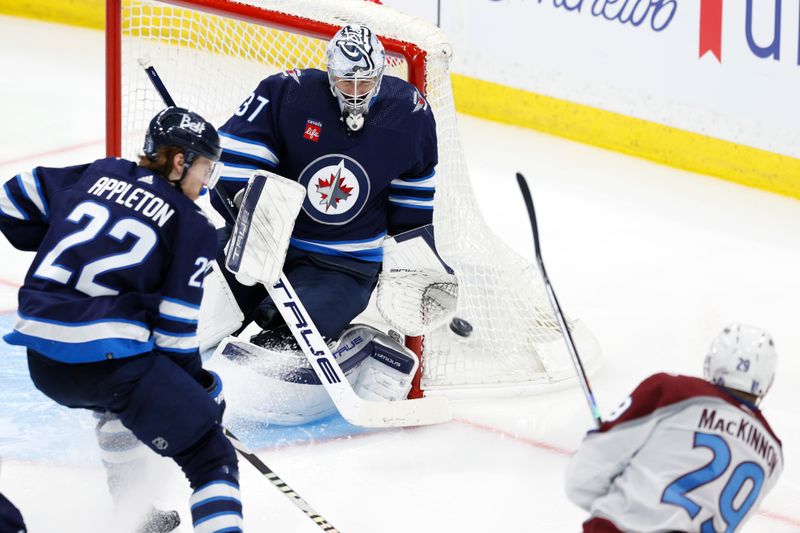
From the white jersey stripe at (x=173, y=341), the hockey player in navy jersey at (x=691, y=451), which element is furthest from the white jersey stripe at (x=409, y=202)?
the hockey player in navy jersey at (x=691, y=451)

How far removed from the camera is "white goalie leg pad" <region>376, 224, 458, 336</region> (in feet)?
11.2

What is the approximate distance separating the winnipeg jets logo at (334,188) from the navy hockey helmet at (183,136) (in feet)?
2.64

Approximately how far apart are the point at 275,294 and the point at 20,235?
766 millimetres

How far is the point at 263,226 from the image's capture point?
3.14 meters

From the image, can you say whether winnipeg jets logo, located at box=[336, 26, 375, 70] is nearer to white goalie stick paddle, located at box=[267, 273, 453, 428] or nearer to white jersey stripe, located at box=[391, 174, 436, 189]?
white jersey stripe, located at box=[391, 174, 436, 189]

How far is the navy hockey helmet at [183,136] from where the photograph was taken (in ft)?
8.14

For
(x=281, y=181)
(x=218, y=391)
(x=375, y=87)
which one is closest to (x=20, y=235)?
(x=218, y=391)

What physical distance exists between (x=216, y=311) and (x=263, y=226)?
39 cm

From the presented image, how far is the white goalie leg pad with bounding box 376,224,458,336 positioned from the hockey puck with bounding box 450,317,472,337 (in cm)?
37

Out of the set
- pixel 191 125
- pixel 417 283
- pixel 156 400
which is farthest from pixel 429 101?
pixel 156 400

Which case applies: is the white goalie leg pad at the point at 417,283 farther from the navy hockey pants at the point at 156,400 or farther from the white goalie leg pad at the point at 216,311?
the navy hockey pants at the point at 156,400

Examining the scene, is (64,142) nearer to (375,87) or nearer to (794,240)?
(375,87)

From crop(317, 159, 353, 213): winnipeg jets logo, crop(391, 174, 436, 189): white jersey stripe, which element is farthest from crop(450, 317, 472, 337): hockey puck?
crop(317, 159, 353, 213): winnipeg jets logo

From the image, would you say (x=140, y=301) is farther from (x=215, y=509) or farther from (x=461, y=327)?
(x=461, y=327)
